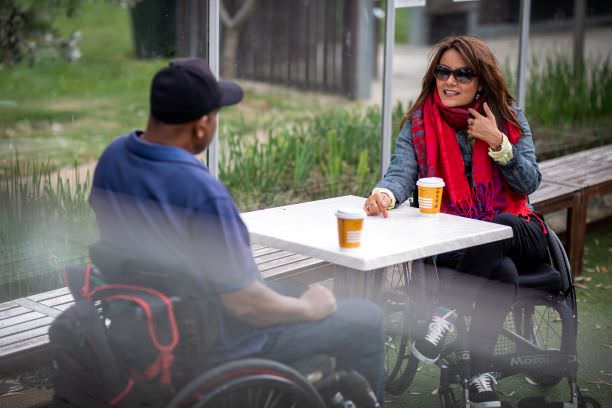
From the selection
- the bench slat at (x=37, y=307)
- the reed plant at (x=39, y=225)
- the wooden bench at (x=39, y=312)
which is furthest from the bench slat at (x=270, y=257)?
the bench slat at (x=37, y=307)

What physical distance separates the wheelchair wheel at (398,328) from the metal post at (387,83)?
5.00ft

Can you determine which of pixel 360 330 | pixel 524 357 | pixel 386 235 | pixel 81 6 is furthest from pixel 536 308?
pixel 81 6

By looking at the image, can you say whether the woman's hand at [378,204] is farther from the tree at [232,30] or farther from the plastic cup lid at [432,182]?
the tree at [232,30]

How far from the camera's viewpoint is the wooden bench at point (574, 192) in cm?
526

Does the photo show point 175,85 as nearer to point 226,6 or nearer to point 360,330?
point 360,330

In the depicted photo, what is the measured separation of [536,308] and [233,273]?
1813mm

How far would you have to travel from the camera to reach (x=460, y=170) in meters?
3.71

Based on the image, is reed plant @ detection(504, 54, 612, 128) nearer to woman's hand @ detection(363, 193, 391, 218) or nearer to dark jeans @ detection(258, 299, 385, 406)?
woman's hand @ detection(363, 193, 391, 218)

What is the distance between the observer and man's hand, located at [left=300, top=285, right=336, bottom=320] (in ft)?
8.48

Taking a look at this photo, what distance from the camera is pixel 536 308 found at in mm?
3852

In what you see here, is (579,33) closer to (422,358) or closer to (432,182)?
(432,182)

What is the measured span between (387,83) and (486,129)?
1638 mm

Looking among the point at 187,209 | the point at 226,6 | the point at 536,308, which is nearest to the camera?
the point at 187,209

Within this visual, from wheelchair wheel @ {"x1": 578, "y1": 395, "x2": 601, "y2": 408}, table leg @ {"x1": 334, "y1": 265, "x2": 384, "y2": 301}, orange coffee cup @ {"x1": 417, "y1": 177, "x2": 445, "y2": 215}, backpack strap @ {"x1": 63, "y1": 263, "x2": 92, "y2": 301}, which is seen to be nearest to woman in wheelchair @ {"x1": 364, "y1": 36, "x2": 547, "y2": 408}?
orange coffee cup @ {"x1": 417, "y1": 177, "x2": 445, "y2": 215}
